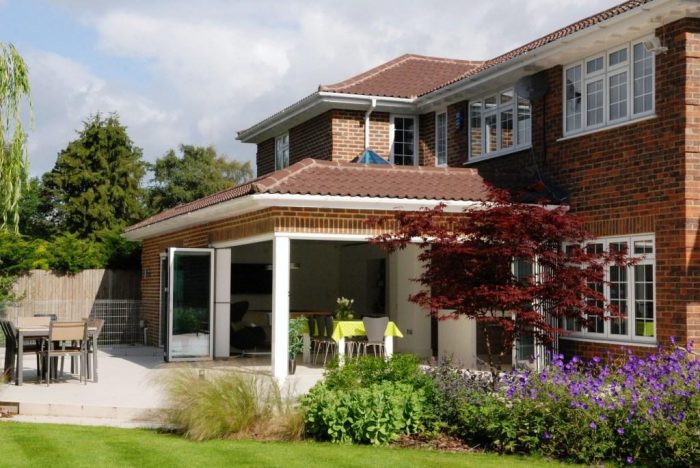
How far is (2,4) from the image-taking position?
11.5 m

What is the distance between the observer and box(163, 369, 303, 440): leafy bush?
32.3ft

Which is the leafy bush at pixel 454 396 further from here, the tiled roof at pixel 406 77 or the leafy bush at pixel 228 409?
the tiled roof at pixel 406 77

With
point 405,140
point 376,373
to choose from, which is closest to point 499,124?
point 405,140

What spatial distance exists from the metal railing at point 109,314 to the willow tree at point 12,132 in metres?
10.2

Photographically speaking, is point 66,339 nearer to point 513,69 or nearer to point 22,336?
point 22,336

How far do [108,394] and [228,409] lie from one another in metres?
3.67

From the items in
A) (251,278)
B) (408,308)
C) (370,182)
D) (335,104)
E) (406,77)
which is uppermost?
(406,77)

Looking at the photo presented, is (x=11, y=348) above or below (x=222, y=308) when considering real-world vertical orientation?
below

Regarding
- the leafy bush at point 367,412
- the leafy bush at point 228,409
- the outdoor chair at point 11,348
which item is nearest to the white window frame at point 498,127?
the leafy bush at point 367,412

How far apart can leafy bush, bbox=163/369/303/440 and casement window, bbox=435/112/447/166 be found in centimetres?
1165

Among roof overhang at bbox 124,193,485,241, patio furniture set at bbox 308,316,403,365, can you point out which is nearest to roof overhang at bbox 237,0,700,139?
roof overhang at bbox 124,193,485,241

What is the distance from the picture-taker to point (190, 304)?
1867 cm

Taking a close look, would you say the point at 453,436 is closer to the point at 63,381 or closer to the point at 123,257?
the point at 63,381

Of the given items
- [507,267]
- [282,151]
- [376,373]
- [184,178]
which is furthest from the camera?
[184,178]
